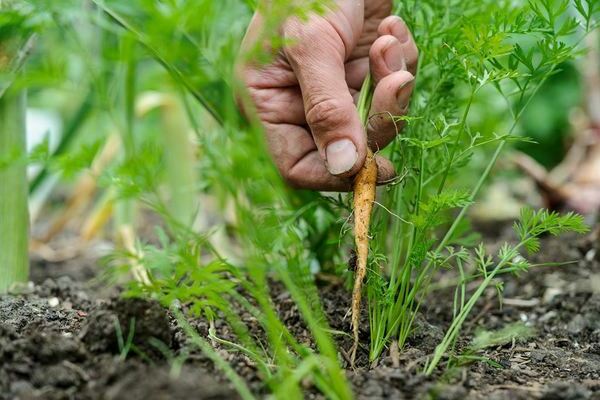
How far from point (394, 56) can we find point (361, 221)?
0.95 feet

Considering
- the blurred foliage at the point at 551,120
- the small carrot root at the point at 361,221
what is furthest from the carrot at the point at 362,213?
the blurred foliage at the point at 551,120

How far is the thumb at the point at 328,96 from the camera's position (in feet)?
4.09

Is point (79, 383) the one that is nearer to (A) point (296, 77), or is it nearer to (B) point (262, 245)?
(B) point (262, 245)

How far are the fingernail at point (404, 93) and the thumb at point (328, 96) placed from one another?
9 cm

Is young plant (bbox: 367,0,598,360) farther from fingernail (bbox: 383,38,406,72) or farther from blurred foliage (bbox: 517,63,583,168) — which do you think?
blurred foliage (bbox: 517,63,583,168)

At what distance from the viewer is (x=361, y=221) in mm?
1269

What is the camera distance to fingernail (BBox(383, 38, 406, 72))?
4.20 feet

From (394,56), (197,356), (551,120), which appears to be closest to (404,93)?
(394,56)

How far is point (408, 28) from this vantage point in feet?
4.71

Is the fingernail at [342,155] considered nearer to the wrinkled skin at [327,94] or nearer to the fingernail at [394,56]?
the wrinkled skin at [327,94]

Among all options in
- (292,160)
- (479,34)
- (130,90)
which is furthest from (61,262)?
(479,34)

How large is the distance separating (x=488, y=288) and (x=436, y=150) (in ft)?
2.20

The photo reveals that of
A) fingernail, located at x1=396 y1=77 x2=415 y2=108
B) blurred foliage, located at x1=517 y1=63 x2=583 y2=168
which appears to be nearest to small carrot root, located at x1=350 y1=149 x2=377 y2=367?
fingernail, located at x1=396 y1=77 x2=415 y2=108

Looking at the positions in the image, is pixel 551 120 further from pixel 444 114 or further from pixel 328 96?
pixel 328 96
